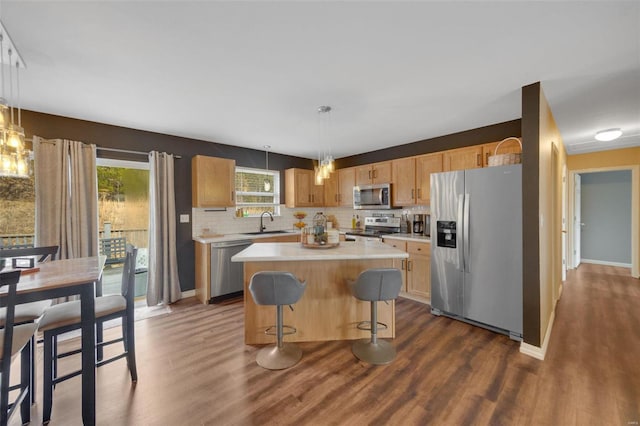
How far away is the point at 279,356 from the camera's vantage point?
7.68ft

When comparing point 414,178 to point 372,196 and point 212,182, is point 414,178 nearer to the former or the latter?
point 372,196

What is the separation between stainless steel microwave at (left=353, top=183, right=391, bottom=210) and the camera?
177 inches

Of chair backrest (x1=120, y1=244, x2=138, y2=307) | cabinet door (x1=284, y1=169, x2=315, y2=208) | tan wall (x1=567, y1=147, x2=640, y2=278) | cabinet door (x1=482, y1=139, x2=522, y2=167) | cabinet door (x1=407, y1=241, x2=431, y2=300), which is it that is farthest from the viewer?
cabinet door (x1=284, y1=169, x2=315, y2=208)

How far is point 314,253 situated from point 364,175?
112 inches

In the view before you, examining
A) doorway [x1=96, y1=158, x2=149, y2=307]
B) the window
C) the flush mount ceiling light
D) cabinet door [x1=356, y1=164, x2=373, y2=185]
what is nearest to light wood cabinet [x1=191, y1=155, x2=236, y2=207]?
the window

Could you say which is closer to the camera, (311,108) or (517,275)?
(517,275)

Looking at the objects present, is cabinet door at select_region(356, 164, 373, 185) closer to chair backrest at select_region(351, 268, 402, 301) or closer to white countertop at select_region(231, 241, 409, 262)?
white countertop at select_region(231, 241, 409, 262)

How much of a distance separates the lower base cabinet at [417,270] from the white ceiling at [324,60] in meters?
1.77

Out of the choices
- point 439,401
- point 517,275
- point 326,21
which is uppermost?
→ point 326,21

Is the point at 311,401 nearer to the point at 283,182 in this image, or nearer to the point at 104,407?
the point at 104,407

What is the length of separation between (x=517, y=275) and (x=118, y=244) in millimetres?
5123

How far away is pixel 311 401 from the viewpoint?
184cm

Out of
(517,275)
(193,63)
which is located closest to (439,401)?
(517,275)

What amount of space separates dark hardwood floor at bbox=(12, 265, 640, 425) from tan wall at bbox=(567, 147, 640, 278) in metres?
3.19
